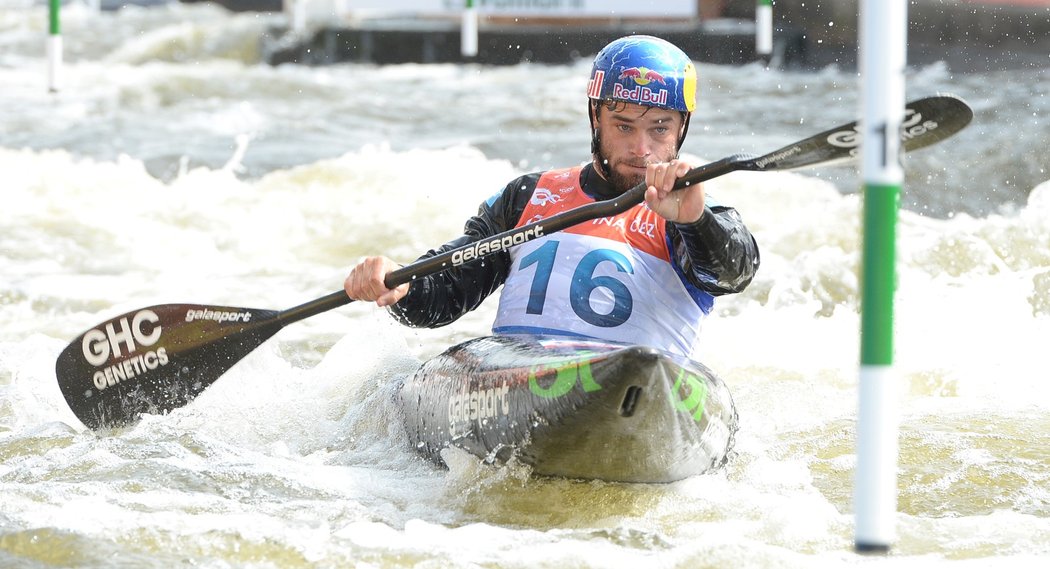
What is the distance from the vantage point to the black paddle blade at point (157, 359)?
4.46 meters

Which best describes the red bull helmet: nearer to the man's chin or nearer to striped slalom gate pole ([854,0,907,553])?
the man's chin

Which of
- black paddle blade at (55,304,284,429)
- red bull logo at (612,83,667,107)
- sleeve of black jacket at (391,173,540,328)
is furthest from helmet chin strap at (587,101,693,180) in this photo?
black paddle blade at (55,304,284,429)

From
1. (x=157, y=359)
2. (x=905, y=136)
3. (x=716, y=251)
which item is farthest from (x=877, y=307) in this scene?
(x=157, y=359)

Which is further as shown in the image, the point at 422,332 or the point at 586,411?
the point at 422,332

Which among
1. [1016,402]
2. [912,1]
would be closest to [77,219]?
[1016,402]

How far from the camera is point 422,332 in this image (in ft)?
20.1

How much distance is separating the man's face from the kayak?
1.88ft

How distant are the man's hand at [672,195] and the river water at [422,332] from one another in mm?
723

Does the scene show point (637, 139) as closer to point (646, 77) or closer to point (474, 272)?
point (646, 77)

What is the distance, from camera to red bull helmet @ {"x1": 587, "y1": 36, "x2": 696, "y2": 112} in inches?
151

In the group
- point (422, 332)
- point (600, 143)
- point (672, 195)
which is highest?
point (600, 143)

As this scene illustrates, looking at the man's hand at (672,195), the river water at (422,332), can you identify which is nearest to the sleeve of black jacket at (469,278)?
the river water at (422,332)

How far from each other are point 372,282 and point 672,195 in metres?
1.05

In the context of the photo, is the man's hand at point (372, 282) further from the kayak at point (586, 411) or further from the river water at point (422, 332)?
the river water at point (422, 332)
